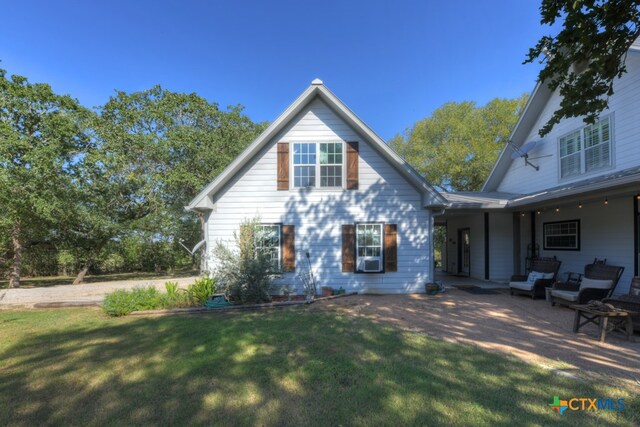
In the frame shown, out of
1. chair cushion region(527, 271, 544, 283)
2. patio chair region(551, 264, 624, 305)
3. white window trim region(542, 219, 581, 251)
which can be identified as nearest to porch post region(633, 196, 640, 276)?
patio chair region(551, 264, 624, 305)

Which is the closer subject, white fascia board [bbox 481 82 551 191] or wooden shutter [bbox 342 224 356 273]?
wooden shutter [bbox 342 224 356 273]

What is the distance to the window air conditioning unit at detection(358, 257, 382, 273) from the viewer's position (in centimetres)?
950

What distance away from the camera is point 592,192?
7.47m

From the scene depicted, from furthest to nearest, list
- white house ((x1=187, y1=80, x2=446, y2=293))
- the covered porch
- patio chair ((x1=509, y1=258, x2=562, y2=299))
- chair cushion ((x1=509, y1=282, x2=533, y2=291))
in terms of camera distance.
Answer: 1. white house ((x1=187, y1=80, x2=446, y2=293))
2. chair cushion ((x1=509, y1=282, x2=533, y2=291))
3. patio chair ((x1=509, y1=258, x2=562, y2=299))
4. the covered porch

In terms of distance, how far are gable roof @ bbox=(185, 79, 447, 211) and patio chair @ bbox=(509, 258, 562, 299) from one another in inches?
126

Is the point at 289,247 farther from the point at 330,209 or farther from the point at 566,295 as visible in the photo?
the point at 566,295

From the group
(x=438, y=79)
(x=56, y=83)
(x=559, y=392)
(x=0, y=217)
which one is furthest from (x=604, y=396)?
(x=56, y=83)

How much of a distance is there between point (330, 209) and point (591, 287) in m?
6.61

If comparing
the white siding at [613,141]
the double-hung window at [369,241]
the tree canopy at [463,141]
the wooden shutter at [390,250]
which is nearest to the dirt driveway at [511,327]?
the wooden shutter at [390,250]

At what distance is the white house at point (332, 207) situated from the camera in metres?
9.53

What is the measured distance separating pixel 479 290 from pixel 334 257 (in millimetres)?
4801

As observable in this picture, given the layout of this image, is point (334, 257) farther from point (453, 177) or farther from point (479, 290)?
point (453, 177)

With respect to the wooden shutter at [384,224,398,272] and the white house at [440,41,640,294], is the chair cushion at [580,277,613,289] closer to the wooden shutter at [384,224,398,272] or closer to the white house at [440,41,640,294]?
the white house at [440,41,640,294]

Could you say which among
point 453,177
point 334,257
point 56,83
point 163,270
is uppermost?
point 56,83
